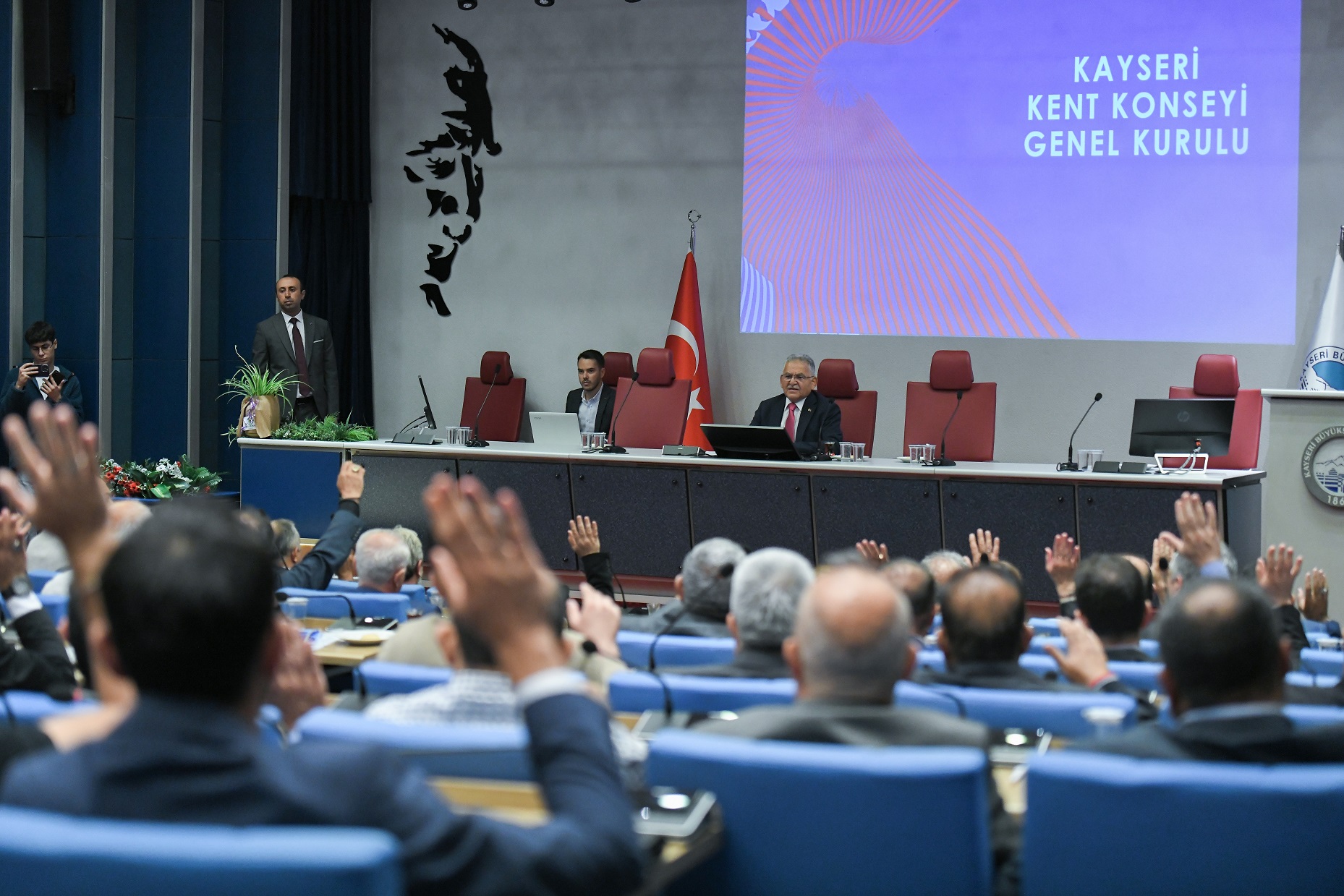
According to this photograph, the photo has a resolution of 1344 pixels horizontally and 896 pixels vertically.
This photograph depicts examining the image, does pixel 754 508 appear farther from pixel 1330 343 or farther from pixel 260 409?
pixel 1330 343

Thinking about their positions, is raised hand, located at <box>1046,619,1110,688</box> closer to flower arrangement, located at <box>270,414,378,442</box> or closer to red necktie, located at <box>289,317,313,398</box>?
flower arrangement, located at <box>270,414,378,442</box>

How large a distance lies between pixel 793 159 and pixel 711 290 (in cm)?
102

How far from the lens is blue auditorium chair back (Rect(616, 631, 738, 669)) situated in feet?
8.20

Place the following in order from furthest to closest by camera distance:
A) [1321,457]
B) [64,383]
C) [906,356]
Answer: [906,356]
[64,383]
[1321,457]

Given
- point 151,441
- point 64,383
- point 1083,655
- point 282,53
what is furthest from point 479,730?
point 282,53

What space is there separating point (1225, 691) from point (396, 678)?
48.6 inches

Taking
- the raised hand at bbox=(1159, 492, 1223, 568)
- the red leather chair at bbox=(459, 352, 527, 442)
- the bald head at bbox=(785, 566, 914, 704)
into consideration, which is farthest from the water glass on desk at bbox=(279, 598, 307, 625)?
the red leather chair at bbox=(459, 352, 527, 442)

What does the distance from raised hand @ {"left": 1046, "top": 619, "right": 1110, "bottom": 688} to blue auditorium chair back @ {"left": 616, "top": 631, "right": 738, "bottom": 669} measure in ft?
1.92

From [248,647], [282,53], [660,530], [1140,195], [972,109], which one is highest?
[282,53]

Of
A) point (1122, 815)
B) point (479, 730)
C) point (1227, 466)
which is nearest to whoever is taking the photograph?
point (1122, 815)

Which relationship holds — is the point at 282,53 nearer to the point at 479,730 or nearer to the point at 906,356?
the point at 906,356

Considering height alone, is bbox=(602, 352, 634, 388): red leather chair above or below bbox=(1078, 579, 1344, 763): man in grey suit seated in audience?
above

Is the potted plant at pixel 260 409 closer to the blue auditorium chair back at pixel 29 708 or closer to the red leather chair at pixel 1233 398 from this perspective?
the red leather chair at pixel 1233 398

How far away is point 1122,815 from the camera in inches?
54.0
